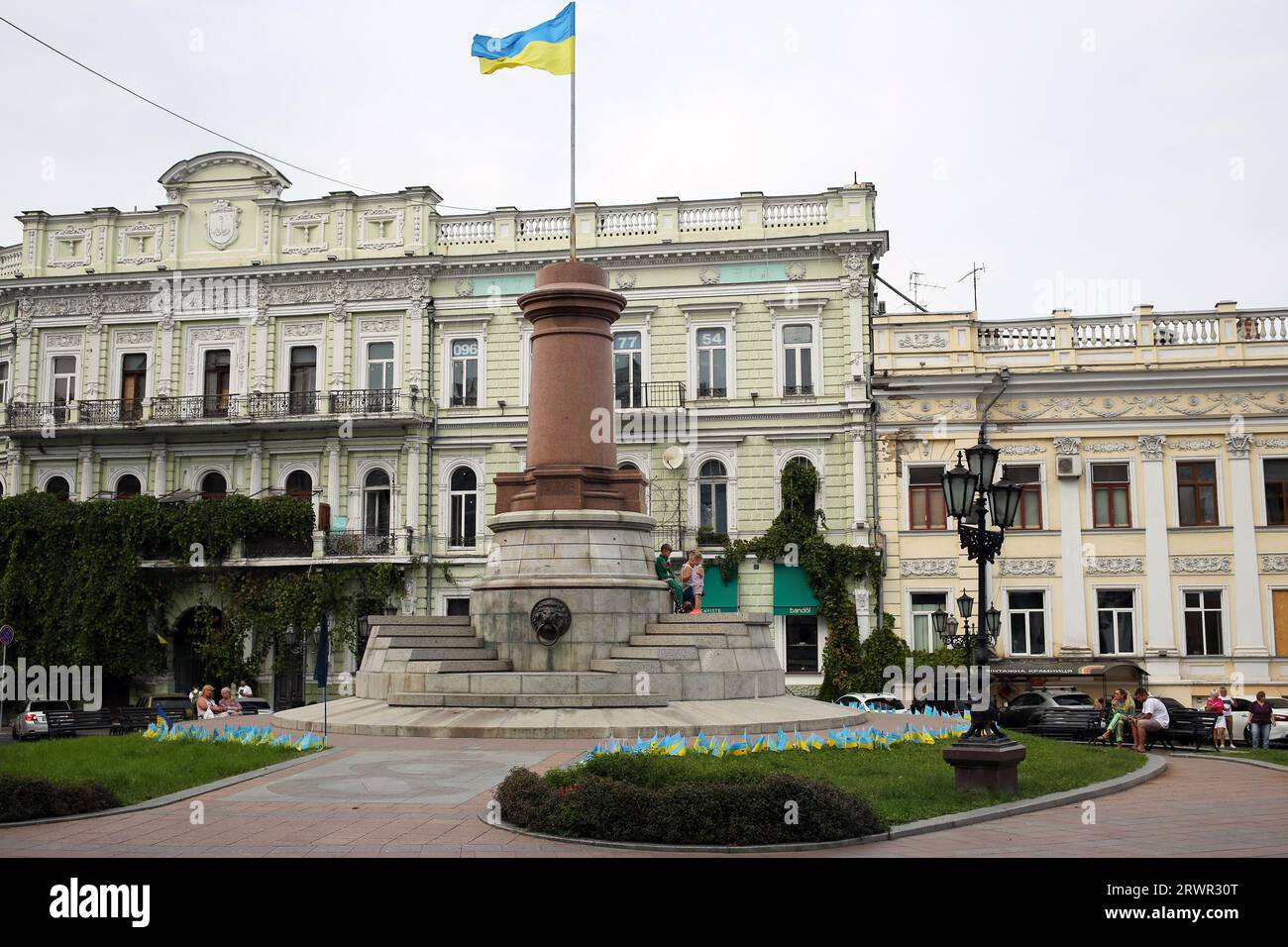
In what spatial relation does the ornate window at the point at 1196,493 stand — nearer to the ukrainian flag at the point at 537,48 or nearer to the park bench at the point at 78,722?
the ukrainian flag at the point at 537,48

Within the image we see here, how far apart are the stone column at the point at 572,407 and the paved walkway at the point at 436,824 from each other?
699 centimetres

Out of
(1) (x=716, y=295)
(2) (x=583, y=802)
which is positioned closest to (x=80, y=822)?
(2) (x=583, y=802)

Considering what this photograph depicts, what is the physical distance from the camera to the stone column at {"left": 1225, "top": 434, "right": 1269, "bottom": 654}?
3588cm

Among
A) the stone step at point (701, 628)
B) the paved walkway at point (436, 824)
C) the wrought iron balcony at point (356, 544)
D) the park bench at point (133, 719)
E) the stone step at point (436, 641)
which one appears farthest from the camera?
the wrought iron balcony at point (356, 544)

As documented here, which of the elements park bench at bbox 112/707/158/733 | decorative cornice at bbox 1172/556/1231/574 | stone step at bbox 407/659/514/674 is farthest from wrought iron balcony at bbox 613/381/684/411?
stone step at bbox 407/659/514/674

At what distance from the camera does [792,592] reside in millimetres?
37906

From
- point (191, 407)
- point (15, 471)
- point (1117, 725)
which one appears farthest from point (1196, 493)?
point (15, 471)

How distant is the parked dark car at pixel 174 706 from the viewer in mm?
26630

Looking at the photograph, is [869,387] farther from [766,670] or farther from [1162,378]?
[766,670]

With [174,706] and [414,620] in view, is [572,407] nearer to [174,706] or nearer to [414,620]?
[414,620]

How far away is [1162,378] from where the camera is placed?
37.2 metres

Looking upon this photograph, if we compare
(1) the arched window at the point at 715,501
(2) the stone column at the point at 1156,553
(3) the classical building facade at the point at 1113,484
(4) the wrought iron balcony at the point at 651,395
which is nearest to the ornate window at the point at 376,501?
(4) the wrought iron balcony at the point at 651,395

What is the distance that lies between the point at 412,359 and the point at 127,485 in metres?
10.8

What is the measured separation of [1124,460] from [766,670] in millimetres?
20704
